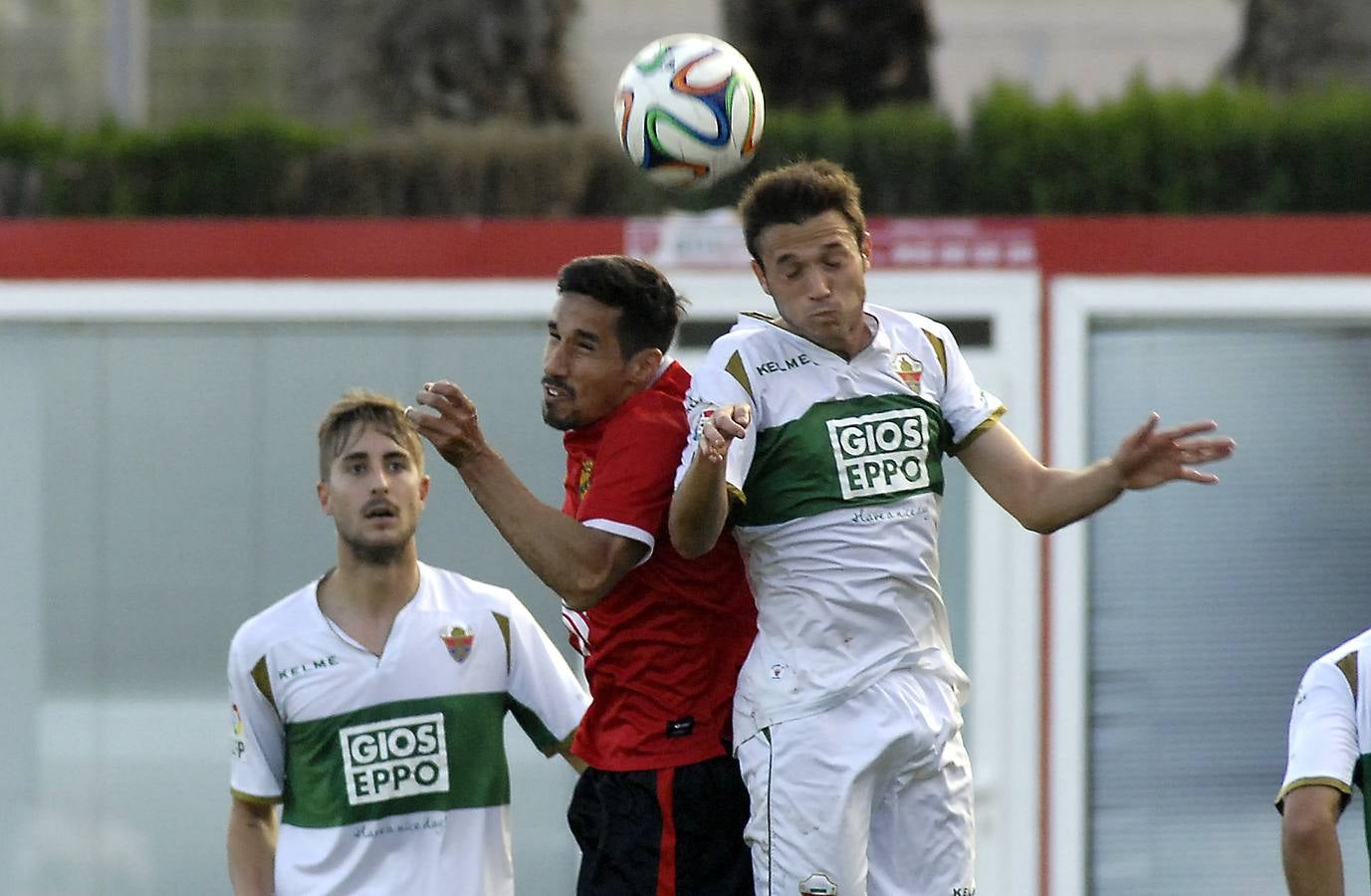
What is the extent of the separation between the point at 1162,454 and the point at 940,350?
0.57 metres

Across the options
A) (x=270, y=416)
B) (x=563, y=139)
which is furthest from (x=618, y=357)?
(x=563, y=139)

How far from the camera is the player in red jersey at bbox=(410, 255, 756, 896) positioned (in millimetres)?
4039

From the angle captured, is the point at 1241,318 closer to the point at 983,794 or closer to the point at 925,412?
the point at 983,794

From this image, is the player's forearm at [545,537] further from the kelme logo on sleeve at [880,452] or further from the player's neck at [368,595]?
the player's neck at [368,595]

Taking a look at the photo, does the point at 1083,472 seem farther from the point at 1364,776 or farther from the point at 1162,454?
the point at 1364,776

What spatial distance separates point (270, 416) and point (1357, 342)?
3834 millimetres

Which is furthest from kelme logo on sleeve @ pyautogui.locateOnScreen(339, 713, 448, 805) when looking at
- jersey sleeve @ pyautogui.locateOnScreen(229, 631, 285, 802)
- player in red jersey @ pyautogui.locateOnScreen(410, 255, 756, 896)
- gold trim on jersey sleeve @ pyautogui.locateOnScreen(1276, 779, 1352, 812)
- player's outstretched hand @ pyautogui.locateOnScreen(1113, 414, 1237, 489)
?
gold trim on jersey sleeve @ pyautogui.locateOnScreen(1276, 779, 1352, 812)

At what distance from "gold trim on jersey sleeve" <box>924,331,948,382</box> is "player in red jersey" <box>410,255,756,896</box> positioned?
0.55m

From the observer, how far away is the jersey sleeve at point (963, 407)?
418 centimetres

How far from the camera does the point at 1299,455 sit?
7016 mm

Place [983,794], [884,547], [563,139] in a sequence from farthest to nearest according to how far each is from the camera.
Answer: [563,139], [983,794], [884,547]

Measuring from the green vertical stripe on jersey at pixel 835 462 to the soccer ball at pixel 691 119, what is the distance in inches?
33.6

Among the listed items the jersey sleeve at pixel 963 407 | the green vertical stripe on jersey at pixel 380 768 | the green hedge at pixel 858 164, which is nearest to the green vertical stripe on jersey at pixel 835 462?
the jersey sleeve at pixel 963 407

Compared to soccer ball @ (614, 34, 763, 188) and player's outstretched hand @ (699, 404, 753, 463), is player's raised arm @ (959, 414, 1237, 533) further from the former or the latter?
soccer ball @ (614, 34, 763, 188)
